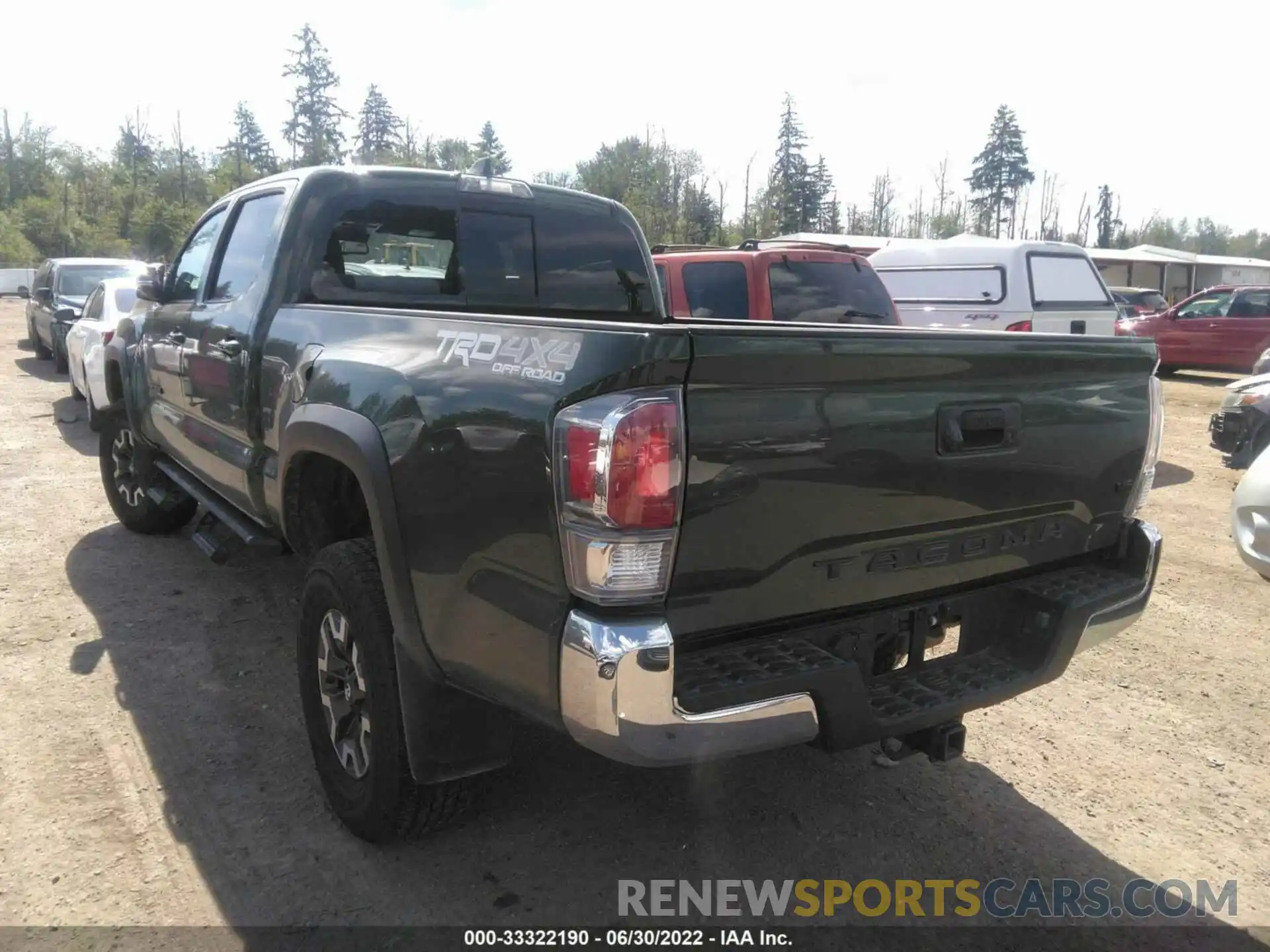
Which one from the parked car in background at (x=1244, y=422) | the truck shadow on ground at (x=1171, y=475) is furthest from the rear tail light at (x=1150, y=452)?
the parked car in background at (x=1244, y=422)

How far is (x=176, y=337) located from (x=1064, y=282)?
9.25 m

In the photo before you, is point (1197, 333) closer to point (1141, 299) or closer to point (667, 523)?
point (1141, 299)

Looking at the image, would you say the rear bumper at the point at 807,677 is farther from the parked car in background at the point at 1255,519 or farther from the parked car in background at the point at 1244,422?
the parked car in background at the point at 1244,422

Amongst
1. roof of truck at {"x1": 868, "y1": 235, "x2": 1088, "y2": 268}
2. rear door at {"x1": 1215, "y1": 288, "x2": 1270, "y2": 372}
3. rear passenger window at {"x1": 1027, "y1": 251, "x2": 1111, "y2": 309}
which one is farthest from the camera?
rear door at {"x1": 1215, "y1": 288, "x2": 1270, "y2": 372}

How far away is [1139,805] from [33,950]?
131 inches

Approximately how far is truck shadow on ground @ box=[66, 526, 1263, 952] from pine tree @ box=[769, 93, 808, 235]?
205 feet

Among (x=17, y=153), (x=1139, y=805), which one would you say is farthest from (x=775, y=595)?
(x=17, y=153)

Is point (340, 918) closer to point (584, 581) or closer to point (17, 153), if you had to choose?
point (584, 581)

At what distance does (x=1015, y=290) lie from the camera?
10344mm

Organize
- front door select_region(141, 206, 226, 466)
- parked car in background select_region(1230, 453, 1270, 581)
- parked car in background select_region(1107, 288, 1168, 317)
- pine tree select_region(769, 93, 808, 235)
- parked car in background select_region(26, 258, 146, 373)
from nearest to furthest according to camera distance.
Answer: parked car in background select_region(1230, 453, 1270, 581) → front door select_region(141, 206, 226, 466) → parked car in background select_region(26, 258, 146, 373) → parked car in background select_region(1107, 288, 1168, 317) → pine tree select_region(769, 93, 808, 235)

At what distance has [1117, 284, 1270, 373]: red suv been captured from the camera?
15.8 metres

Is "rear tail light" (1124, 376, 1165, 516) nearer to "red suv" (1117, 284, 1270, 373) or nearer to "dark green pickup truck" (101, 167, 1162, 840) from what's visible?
"dark green pickup truck" (101, 167, 1162, 840)

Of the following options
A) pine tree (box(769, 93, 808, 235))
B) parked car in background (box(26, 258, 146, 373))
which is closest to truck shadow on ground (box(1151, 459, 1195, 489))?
parked car in background (box(26, 258, 146, 373))

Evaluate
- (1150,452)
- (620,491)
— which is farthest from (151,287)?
(1150,452)
